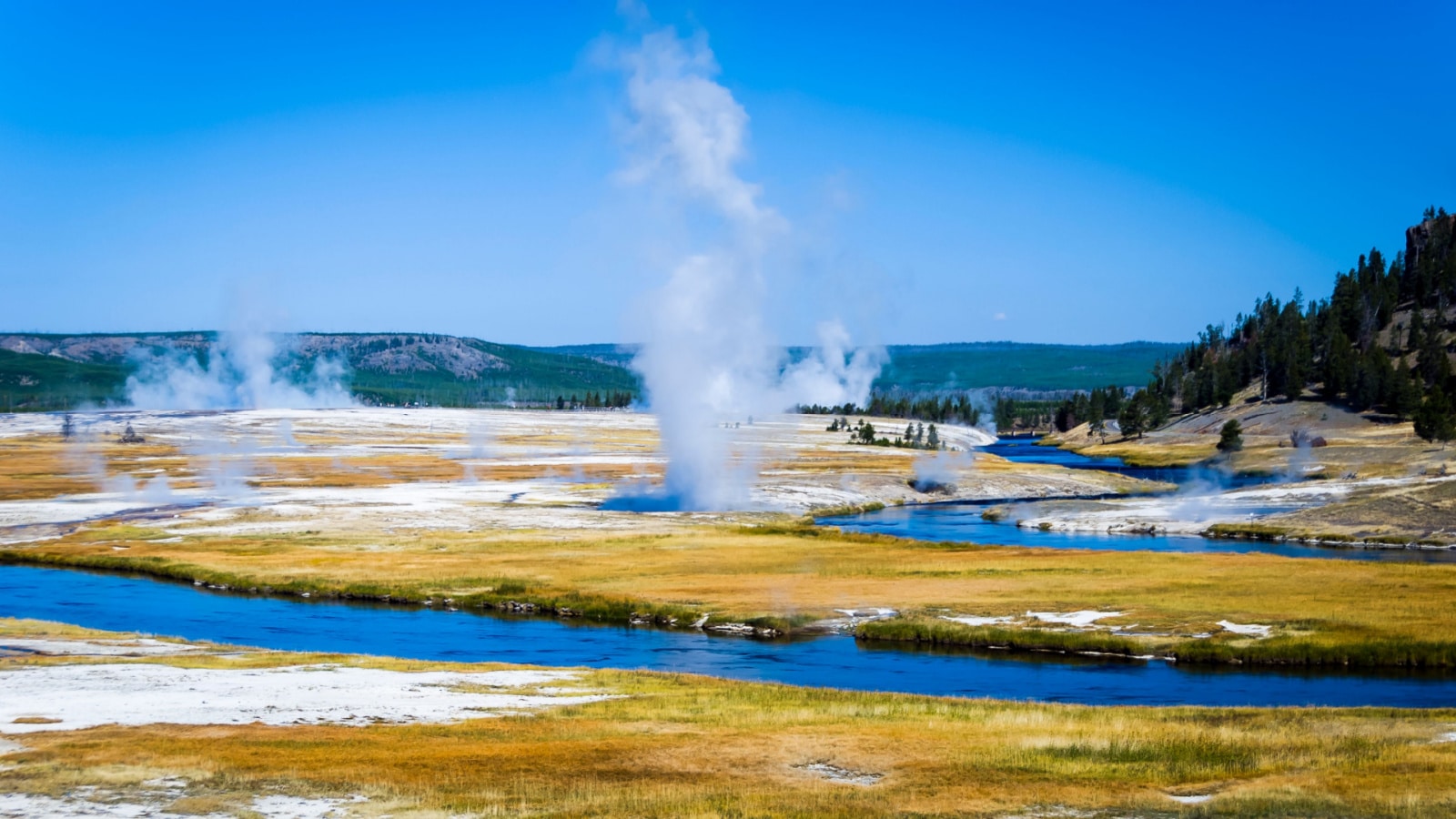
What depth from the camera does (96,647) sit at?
39.9m

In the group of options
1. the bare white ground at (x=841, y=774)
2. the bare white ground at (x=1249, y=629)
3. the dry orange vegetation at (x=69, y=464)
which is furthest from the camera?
the dry orange vegetation at (x=69, y=464)

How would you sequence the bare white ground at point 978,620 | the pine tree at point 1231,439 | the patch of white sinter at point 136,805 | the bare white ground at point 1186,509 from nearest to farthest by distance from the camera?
the patch of white sinter at point 136,805, the bare white ground at point 978,620, the bare white ground at point 1186,509, the pine tree at point 1231,439

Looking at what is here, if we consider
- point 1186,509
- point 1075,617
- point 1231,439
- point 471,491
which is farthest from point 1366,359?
point 1075,617

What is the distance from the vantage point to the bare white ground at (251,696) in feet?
93.9

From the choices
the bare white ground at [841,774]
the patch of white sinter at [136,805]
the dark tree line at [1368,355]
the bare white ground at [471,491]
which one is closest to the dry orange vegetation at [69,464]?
the bare white ground at [471,491]

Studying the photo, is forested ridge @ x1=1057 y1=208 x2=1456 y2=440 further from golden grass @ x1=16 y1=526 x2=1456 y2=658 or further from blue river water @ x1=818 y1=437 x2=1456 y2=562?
golden grass @ x1=16 y1=526 x2=1456 y2=658

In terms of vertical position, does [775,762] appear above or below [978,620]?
above

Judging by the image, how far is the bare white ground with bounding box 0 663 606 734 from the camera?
2861 cm

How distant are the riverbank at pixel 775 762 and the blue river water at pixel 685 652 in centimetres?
649

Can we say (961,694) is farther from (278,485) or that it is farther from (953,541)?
(278,485)

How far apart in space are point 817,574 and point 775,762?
3690cm

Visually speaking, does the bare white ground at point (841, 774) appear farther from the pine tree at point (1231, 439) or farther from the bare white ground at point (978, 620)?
the pine tree at point (1231, 439)

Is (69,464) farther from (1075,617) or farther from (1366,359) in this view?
(1366,359)

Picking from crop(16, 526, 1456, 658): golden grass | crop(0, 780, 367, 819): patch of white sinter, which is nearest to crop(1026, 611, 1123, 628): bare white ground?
crop(16, 526, 1456, 658): golden grass
